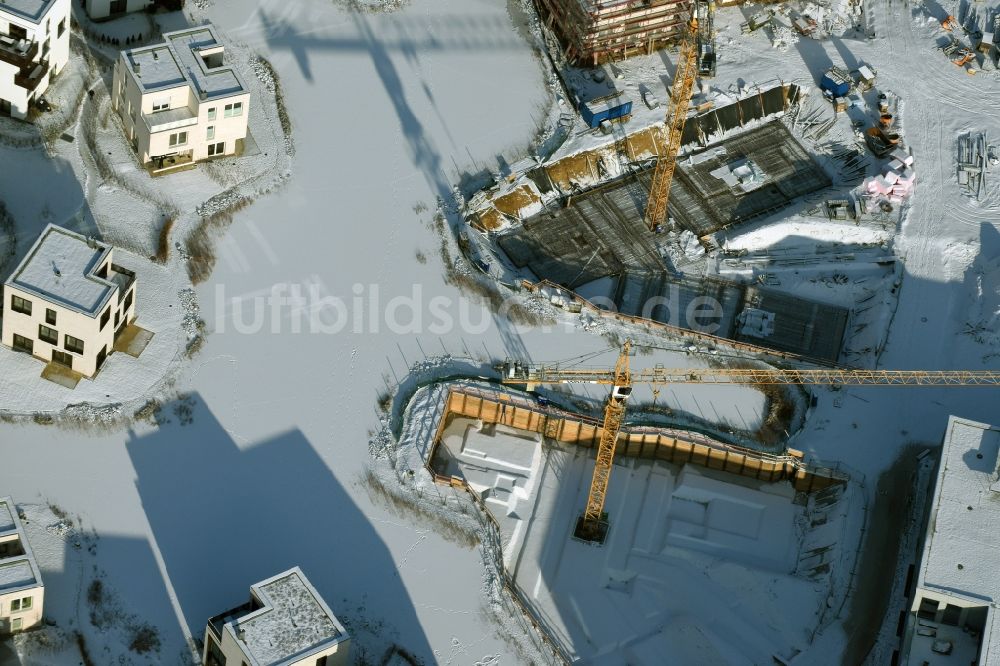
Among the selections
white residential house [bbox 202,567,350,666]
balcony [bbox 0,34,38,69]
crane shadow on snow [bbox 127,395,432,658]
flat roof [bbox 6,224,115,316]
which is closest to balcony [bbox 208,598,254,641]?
white residential house [bbox 202,567,350,666]

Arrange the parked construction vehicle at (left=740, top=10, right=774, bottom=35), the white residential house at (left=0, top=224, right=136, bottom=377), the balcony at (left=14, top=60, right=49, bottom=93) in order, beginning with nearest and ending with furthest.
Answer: the white residential house at (left=0, top=224, right=136, bottom=377)
the balcony at (left=14, top=60, right=49, bottom=93)
the parked construction vehicle at (left=740, top=10, right=774, bottom=35)

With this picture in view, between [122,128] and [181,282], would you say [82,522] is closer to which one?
[181,282]

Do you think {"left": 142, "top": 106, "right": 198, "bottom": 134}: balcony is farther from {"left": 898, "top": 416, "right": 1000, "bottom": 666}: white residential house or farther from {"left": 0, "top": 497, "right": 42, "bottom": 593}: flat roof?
{"left": 898, "top": 416, "right": 1000, "bottom": 666}: white residential house

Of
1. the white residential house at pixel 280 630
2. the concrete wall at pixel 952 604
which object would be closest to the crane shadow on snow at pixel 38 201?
the white residential house at pixel 280 630

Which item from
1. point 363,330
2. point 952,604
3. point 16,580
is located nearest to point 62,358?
point 16,580

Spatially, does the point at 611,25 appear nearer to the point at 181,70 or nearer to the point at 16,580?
the point at 181,70
